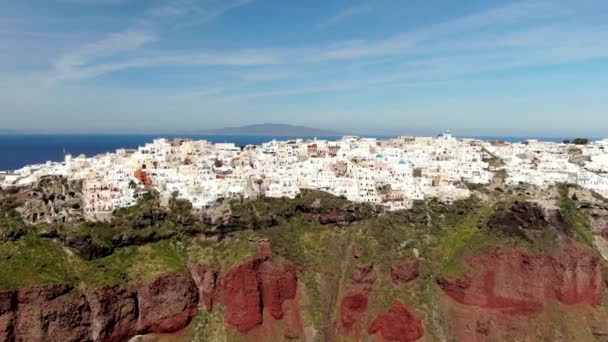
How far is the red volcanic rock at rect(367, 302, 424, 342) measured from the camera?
62.0 meters

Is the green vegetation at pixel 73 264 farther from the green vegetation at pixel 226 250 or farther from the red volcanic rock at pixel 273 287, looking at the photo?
the red volcanic rock at pixel 273 287

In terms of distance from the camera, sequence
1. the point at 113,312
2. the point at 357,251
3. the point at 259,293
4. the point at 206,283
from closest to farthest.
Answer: the point at 113,312
the point at 206,283
the point at 259,293
the point at 357,251

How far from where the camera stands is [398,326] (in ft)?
205

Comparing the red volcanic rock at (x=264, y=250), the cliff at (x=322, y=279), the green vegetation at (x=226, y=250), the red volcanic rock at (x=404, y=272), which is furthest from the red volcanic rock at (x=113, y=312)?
the red volcanic rock at (x=404, y=272)

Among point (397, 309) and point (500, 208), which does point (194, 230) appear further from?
point (500, 208)

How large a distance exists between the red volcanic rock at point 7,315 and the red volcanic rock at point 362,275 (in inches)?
1488

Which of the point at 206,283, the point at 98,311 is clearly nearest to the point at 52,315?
the point at 98,311

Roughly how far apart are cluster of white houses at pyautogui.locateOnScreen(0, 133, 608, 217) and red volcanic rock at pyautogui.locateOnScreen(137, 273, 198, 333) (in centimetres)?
1403

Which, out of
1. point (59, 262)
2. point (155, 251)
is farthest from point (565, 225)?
point (59, 262)

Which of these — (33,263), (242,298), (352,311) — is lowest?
(352,311)

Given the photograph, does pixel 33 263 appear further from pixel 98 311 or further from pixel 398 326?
pixel 398 326

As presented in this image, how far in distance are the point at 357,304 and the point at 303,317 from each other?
22.5 feet

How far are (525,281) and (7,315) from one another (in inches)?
2272

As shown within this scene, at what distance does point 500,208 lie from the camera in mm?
74188
